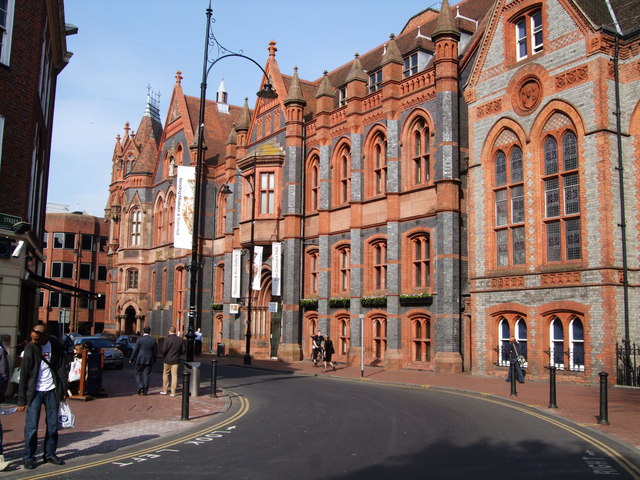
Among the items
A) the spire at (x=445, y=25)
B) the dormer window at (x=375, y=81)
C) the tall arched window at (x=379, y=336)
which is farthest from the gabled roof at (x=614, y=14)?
the tall arched window at (x=379, y=336)

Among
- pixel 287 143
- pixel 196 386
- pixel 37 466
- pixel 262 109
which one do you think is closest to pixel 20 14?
pixel 196 386

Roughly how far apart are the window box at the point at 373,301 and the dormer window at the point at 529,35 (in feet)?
39.0

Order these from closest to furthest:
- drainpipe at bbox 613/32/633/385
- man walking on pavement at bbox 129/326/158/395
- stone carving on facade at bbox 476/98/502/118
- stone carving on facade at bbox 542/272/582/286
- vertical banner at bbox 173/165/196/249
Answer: man walking on pavement at bbox 129/326/158/395
drainpipe at bbox 613/32/633/385
stone carving on facade at bbox 542/272/582/286
stone carving on facade at bbox 476/98/502/118
vertical banner at bbox 173/165/196/249

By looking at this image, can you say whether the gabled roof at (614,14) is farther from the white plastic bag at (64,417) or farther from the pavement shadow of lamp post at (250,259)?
the white plastic bag at (64,417)

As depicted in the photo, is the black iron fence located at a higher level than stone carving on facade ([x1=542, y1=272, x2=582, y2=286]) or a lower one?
lower

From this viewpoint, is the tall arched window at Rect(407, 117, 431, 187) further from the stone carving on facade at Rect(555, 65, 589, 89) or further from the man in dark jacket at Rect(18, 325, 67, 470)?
the man in dark jacket at Rect(18, 325, 67, 470)

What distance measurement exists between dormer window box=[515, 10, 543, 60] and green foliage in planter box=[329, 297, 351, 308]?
545 inches

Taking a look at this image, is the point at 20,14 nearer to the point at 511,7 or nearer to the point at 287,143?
the point at 511,7

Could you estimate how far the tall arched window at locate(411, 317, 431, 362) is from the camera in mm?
28125

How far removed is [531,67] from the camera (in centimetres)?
2414

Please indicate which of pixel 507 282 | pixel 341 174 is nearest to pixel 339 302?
pixel 341 174

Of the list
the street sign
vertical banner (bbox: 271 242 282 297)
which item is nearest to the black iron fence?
the street sign

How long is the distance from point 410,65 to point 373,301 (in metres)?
12.0

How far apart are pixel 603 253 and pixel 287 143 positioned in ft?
67.4
